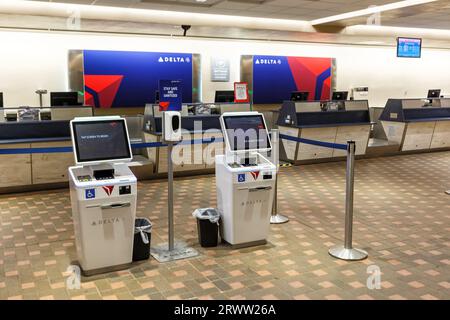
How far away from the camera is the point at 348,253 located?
452cm

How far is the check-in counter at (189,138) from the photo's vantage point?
820 centimetres

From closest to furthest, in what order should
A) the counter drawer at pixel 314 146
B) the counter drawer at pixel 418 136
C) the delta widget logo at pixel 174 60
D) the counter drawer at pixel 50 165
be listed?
the counter drawer at pixel 50 165
the counter drawer at pixel 314 146
the counter drawer at pixel 418 136
the delta widget logo at pixel 174 60

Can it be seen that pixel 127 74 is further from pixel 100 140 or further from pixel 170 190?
pixel 100 140

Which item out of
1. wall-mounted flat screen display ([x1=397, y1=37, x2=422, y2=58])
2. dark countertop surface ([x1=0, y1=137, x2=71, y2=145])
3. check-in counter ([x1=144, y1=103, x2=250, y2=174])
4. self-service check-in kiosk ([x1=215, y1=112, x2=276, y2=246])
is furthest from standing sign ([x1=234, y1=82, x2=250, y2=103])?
wall-mounted flat screen display ([x1=397, y1=37, x2=422, y2=58])

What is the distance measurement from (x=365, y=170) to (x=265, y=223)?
190 inches

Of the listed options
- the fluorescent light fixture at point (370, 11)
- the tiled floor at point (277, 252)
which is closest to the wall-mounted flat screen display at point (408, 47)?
the fluorescent light fixture at point (370, 11)

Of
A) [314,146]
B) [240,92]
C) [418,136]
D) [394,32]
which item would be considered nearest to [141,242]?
[240,92]

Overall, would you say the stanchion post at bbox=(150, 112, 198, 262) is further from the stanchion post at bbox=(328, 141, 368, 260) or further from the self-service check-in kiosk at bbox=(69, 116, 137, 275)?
the stanchion post at bbox=(328, 141, 368, 260)

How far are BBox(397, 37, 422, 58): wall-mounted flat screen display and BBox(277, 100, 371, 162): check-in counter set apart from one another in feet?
8.60

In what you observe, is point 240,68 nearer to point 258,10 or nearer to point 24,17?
point 258,10

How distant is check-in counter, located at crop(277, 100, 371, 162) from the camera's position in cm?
948

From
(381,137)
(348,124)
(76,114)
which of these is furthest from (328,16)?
(76,114)

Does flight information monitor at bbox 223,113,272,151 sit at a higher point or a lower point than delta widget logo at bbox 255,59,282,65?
lower

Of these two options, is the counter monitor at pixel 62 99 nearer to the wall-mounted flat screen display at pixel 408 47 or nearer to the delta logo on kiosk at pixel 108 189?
the delta logo on kiosk at pixel 108 189
